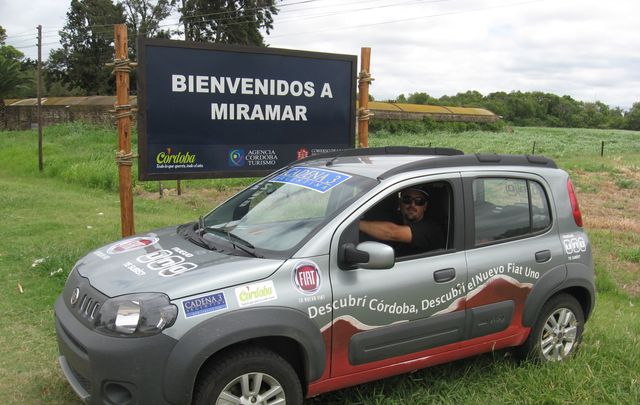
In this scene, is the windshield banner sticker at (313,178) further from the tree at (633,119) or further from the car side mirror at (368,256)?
the tree at (633,119)

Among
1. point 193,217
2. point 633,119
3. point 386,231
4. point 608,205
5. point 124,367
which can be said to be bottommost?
point 193,217

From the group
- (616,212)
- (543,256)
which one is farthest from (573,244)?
(616,212)

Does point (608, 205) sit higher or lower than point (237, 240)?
lower

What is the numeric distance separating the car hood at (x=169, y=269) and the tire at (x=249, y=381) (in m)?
0.40

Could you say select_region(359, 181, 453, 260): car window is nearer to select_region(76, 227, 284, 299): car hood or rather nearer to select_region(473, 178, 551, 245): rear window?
select_region(473, 178, 551, 245): rear window

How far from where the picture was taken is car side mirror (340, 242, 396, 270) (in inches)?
128

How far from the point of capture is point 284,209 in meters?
3.92

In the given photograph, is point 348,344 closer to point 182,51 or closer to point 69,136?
point 182,51

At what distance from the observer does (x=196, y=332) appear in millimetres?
2900

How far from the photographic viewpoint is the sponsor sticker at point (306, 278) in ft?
10.6

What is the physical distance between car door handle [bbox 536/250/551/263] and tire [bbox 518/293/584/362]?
36 cm

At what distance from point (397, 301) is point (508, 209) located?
129 centimetres

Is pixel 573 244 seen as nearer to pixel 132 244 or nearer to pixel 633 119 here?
pixel 132 244

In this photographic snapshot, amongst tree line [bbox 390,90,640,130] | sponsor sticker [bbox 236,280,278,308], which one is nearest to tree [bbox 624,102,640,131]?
tree line [bbox 390,90,640,130]
